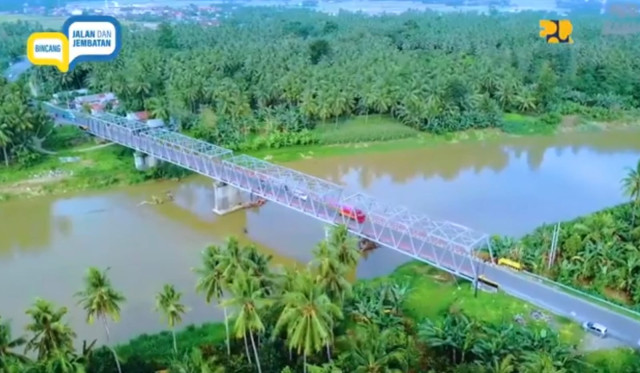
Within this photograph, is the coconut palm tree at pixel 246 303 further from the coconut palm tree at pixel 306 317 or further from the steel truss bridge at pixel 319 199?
the steel truss bridge at pixel 319 199

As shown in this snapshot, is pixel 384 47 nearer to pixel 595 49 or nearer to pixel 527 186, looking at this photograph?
pixel 595 49

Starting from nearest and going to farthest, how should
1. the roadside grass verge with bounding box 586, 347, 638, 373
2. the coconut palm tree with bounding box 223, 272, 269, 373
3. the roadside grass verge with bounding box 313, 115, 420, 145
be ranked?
the coconut palm tree with bounding box 223, 272, 269, 373
the roadside grass verge with bounding box 586, 347, 638, 373
the roadside grass verge with bounding box 313, 115, 420, 145

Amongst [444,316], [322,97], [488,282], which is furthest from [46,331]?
[322,97]

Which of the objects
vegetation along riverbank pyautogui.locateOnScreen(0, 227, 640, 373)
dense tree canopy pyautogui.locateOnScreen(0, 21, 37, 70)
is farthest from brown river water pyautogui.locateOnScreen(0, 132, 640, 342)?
dense tree canopy pyautogui.locateOnScreen(0, 21, 37, 70)

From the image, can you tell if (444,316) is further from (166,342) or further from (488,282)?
(166,342)

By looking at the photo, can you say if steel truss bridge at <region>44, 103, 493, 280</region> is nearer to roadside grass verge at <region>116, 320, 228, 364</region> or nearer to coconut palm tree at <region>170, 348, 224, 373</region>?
roadside grass verge at <region>116, 320, 228, 364</region>

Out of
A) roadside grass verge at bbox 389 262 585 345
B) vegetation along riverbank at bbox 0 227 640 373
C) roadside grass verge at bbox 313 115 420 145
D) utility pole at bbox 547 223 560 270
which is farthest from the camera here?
roadside grass verge at bbox 313 115 420 145
